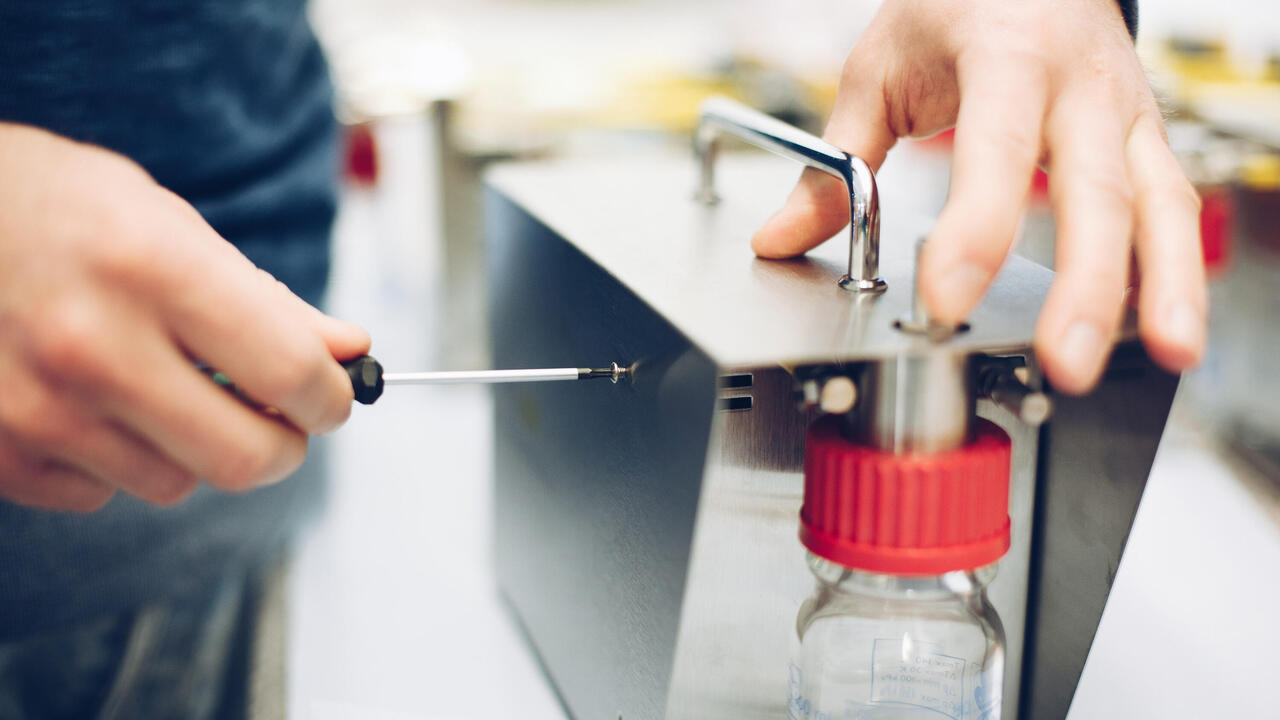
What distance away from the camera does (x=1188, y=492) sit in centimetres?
63

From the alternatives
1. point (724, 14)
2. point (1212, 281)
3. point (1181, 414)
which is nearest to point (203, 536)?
point (1181, 414)

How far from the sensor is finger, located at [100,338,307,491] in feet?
1.02

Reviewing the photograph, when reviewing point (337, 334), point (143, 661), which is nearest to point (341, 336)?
point (337, 334)

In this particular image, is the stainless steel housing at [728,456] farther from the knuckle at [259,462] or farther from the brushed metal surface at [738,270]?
the knuckle at [259,462]

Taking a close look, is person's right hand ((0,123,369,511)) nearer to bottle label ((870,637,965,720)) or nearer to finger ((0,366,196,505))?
finger ((0,366,196,505))

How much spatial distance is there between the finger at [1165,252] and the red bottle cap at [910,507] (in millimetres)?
59

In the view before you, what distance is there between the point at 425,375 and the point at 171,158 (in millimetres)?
366

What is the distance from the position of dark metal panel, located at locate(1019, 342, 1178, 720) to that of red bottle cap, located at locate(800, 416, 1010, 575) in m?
0.06

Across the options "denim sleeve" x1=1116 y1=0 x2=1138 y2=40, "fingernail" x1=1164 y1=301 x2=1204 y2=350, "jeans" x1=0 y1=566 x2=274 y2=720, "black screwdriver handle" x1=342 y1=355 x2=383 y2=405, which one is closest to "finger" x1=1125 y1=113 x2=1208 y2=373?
"fingernail" x1=1164 y1=301 x2=1204 y2=350

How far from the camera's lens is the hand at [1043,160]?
30 centimetres

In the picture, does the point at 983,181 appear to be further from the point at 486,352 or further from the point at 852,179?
the point at 486,352

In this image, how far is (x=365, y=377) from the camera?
355 millimetres

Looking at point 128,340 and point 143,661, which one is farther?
point 143,661

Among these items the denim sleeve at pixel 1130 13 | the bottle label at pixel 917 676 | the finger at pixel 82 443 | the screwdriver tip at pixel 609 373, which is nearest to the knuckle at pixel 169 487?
the finger at pixel 82 443
